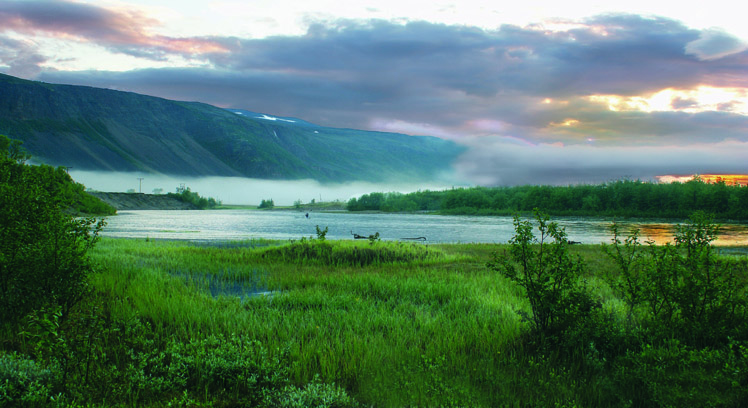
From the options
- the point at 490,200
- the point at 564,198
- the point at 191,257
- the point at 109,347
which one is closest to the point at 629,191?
the point at 564,198

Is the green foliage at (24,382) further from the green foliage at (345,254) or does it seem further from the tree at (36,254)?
the green foliage at (345,254)

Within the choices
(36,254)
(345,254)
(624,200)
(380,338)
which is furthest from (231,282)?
(624,200)

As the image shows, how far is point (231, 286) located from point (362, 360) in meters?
8.97

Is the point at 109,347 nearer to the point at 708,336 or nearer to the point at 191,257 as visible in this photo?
the point at 708,336

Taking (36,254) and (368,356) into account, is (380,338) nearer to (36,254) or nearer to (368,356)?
(368,356)

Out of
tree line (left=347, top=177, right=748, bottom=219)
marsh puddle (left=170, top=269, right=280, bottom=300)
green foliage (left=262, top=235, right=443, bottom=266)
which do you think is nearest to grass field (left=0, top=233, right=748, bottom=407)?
marsh puddle (left=170, top=269, right=280, bottom=300)

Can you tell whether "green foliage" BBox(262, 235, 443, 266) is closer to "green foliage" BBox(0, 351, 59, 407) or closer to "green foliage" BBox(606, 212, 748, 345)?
"green foliage" BBox(606, 212, 748, 345)

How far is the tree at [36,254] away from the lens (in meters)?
8.29

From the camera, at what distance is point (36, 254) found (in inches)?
326

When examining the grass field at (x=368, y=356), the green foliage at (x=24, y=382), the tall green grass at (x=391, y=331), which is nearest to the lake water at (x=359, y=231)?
the tall green grass at (x=391, y=331)

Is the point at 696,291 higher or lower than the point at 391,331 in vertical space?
higher

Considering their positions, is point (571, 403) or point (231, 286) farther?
point (231, 286)

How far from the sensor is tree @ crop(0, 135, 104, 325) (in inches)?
326

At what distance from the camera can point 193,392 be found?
5.82m
